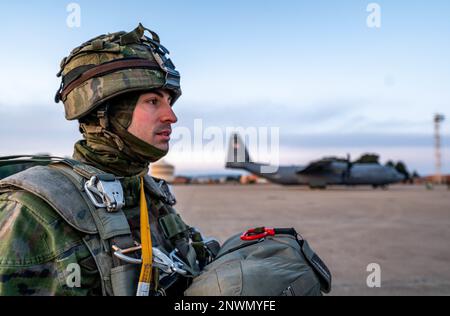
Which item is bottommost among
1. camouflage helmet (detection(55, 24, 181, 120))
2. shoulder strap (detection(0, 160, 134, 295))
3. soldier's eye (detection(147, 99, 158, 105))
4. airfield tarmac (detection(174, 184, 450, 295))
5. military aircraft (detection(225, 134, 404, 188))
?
airfield tarmac (detection(174, 184, 450, 295))

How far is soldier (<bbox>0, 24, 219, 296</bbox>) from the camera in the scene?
1.52 meters

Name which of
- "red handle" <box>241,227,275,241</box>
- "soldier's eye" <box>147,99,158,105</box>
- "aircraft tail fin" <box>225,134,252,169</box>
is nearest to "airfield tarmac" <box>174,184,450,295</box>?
"red handle" <box>241,227,275,241</box>

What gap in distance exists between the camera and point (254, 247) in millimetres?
1836

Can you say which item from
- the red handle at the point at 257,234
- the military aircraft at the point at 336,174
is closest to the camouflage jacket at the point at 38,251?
the red handle at the point at 257,234

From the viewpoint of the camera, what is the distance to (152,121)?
6.88ft

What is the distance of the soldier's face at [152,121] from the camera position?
2.07m

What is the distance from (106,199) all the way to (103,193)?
0.03 m

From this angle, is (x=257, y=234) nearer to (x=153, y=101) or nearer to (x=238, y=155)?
(x=153, y=101)

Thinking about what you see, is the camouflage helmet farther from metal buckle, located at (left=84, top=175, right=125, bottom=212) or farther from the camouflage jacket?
the camouflage jacket

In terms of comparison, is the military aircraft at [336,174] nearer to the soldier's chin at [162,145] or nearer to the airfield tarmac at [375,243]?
the airfield tarmac at [375,243]

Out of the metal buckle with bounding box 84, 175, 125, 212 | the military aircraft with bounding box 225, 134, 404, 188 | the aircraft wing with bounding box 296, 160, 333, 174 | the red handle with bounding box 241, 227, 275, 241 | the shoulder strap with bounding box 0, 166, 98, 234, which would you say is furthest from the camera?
the military aircraft with bounding box 225, 134, 404, 188

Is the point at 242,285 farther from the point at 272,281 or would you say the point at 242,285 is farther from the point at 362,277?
the point at 362,277

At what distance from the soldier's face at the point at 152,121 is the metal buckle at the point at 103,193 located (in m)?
0.41
